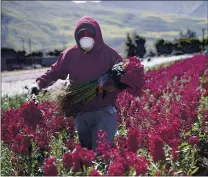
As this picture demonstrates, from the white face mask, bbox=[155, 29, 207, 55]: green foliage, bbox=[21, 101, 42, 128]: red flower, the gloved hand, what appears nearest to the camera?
bbox=[21, 101, 42, 128]: red flower

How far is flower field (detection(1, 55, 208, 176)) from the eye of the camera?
3793 millimetres

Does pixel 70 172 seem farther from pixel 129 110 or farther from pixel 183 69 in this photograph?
pixel 183 69

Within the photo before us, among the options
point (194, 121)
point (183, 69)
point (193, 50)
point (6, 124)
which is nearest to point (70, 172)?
point (6, 124)

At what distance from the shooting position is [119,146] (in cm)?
419

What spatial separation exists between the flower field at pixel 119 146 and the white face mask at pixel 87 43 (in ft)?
2.63

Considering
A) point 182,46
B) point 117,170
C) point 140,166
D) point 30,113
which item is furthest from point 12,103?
point 182,46

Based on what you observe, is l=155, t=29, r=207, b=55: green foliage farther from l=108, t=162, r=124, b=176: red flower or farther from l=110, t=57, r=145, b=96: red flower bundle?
l=108, t=162, r=124, b=176: red flower

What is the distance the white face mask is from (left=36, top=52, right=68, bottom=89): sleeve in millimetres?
329

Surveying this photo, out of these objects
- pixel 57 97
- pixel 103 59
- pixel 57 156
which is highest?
pixel 103 59

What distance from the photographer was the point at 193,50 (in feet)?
245

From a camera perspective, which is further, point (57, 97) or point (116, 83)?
point (57, 97)

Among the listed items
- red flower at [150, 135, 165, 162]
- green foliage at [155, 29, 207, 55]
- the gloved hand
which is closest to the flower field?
red flower at [150, 135, 165, 162]

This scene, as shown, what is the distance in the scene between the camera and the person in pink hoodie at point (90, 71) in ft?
16.8

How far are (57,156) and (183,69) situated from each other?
12.1 metres
